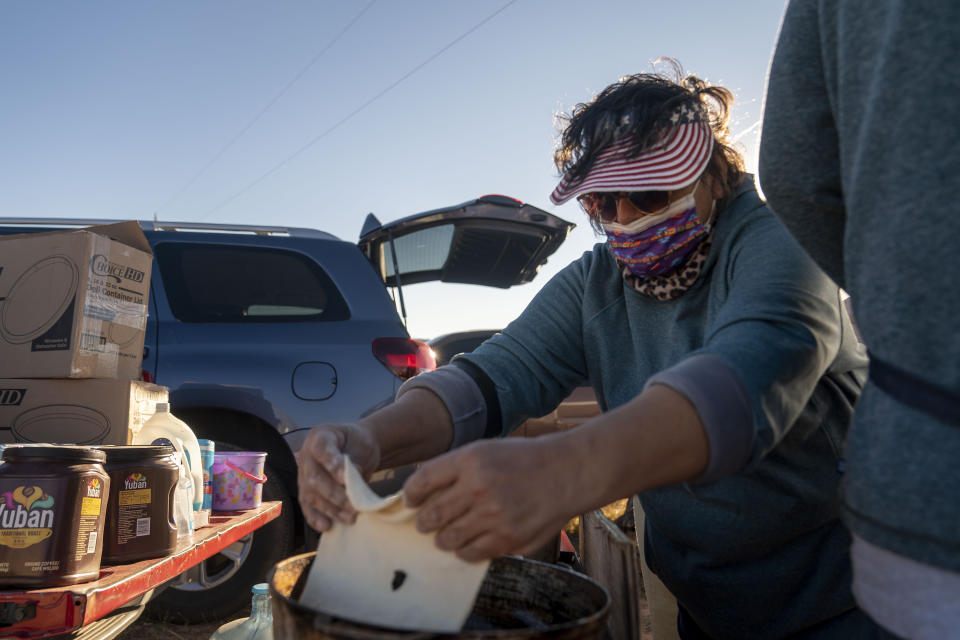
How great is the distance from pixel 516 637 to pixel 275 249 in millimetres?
3299

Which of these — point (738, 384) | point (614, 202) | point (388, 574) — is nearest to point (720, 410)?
point (738, 384)

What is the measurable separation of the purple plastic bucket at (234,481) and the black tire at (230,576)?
25.1 inches

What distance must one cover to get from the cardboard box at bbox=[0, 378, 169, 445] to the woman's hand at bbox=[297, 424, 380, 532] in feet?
4.17

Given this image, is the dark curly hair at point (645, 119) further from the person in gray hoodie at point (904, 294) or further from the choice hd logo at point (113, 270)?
the choice hd logo at point (113, 270)

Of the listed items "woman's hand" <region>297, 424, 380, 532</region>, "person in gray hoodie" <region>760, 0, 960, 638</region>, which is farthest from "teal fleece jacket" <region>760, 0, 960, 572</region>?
"woman's hand" <region>297, 424, 380, 532</region>

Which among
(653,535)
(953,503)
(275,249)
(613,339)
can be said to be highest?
(275,249)

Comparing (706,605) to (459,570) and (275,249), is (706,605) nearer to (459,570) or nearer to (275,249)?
(459,570)

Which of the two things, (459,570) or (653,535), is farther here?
(653,535)

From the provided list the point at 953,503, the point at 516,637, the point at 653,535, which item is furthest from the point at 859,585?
the point at 653,535

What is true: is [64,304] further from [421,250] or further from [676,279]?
[421,250]

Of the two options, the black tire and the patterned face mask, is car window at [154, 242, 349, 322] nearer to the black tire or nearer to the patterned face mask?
the black tire

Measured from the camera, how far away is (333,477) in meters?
0.93

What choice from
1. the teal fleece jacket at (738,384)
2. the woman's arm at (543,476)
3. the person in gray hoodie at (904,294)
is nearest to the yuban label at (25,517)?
the teal fleece jacket at (738,384)

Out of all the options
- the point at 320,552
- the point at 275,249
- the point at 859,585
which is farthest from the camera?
the point at 275,249
